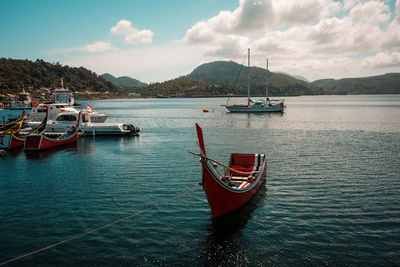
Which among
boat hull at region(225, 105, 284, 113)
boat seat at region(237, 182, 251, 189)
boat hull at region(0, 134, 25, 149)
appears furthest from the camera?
boat hull at region(225, 105, 284, 113)

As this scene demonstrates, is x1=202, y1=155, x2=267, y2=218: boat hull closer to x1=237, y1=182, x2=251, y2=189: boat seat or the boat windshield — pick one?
x1=237, y1=182, x2=251, y2=189: boat seat

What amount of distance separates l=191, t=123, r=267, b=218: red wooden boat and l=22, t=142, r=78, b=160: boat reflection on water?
27281 mm

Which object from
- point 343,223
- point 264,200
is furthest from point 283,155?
point 343,223

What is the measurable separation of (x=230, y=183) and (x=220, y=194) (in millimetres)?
3478

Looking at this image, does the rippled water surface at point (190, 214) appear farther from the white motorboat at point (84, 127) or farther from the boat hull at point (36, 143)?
the white motorboat at point (84, 127)

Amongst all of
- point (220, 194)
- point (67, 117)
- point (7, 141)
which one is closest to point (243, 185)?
point (220, 194)

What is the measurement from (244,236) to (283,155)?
72.8 feet

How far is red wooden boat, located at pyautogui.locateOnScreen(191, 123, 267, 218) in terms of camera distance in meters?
14.8

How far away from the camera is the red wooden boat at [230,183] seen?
14.8 metres

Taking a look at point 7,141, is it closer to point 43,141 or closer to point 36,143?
point 36,143

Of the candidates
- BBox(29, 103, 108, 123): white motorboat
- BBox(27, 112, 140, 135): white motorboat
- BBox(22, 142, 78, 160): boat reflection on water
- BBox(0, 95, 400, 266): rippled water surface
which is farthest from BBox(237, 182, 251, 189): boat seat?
BBox(29, 103, 108, 123): white motorboat

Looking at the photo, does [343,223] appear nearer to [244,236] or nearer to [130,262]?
[244,236]

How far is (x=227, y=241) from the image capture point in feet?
46.9

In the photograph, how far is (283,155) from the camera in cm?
3500
